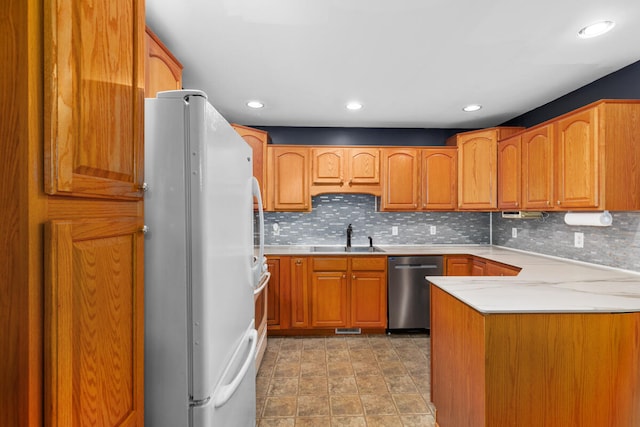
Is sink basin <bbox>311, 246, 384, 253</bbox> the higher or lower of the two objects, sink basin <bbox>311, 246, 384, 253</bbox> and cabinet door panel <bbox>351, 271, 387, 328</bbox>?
the higher

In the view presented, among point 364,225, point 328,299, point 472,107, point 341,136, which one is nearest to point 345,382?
point 328,299

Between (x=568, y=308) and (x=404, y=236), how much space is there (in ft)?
8.06

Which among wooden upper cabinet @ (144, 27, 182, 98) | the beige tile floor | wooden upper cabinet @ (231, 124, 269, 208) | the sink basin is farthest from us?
the sink basin

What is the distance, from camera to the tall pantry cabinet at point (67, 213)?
1.55ft


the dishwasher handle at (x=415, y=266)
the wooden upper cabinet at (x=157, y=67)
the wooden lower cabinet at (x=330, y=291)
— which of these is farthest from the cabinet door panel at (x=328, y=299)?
the wooden upper cabinet at (x=157, y=67)

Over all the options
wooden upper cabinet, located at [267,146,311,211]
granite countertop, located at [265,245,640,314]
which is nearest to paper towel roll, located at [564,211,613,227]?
granite countertop, located at [265,245,640,314]

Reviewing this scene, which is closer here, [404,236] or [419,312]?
[419,312]

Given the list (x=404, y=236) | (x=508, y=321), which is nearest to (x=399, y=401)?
(x=508, y=321)

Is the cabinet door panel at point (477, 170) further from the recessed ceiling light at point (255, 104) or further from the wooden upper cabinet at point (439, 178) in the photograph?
the recessed ceiling light at point (255, 104)

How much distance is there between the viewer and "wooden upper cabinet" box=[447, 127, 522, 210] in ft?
10.4

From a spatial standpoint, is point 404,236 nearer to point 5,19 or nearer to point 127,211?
point 127,211

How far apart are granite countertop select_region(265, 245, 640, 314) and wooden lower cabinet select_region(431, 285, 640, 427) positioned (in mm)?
39

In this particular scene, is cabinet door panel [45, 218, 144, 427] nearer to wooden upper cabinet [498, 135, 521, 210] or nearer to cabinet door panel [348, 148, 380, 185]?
cabinet door panel [348, 148, 380, 185]

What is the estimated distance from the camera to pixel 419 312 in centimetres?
317
